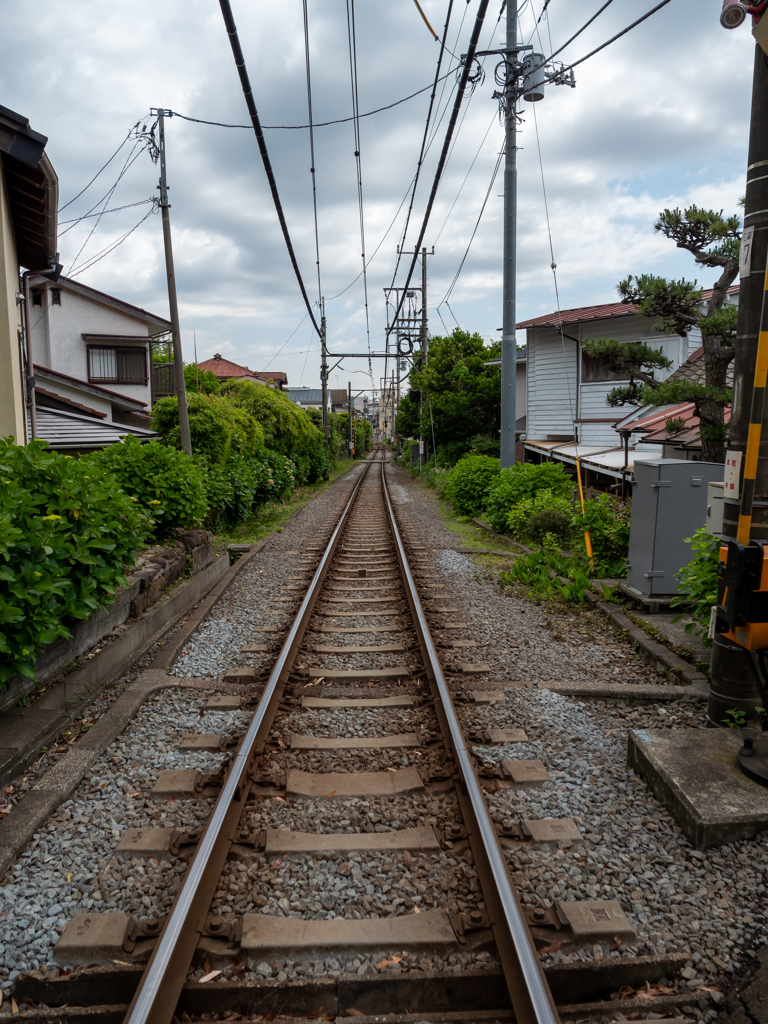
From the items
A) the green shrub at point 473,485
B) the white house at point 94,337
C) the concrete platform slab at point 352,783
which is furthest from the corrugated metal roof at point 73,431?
the concrete platform slab at point 352,783

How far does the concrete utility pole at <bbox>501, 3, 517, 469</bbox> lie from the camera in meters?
12.2

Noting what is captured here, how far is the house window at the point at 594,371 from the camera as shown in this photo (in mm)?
16594

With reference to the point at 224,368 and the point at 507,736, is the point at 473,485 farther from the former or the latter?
the point at 224,368

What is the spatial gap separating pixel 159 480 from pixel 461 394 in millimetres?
19017

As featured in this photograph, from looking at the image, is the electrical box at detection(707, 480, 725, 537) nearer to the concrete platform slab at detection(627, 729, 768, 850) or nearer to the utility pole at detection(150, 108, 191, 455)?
the concrete platform slab at detection(627, 729, 768, 850)

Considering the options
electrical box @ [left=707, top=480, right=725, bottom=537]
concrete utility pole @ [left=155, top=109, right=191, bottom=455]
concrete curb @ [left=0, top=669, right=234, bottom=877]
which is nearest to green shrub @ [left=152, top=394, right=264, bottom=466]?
concrete utility pole @ [left=155, top=109, right=191, bottom=455]

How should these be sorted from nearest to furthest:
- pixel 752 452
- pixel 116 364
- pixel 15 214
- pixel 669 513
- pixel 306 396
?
pixel 752 452 < pixel 669 513 < pixel 15 214 < pixel 116 364 < pixel 306 396

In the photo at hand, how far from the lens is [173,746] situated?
4043 millimetres

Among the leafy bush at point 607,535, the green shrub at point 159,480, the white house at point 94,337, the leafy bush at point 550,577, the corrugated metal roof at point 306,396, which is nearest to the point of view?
the leafy bush at point 550,577

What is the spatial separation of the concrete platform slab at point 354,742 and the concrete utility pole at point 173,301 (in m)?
9.40

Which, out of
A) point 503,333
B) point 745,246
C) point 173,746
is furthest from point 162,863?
point 503,333

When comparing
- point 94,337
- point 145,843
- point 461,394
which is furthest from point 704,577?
point 94,337

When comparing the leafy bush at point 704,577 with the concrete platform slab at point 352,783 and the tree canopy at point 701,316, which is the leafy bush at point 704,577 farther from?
the tree canopy at point 701,316

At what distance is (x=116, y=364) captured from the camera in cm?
2505
